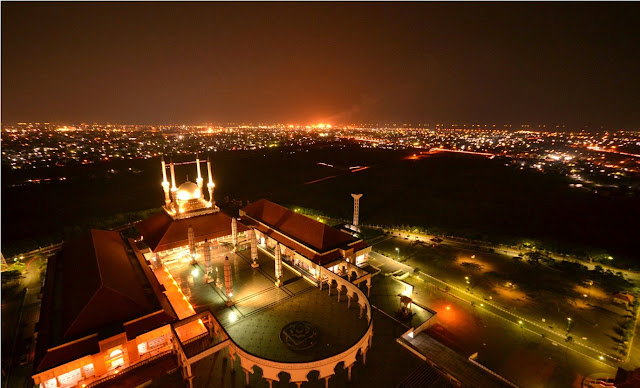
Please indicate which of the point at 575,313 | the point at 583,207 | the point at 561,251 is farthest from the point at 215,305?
the point at 583,207

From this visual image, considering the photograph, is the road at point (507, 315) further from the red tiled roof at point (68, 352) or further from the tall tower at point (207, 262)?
the red tiled roof at point (68, 352)

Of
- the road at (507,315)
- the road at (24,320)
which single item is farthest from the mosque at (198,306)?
the road at (507,315)

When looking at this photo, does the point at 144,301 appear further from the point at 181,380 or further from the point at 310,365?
the point at 310,365

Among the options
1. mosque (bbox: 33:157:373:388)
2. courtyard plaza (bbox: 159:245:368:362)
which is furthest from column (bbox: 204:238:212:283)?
courtyard plaza (bbox: 159:245:368:362)

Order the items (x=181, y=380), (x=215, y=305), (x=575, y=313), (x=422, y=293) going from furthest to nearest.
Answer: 1. (x=422, y=293)
2. (x=575, y=313)
3. (x=215, y=305)
4. (x=181, y=380)

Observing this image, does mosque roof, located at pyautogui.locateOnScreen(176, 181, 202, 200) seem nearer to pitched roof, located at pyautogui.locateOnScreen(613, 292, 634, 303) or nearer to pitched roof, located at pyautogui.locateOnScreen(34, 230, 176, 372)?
pitched roof, located at pyautogui.locateOnScreen(34, 230, 176, 372)

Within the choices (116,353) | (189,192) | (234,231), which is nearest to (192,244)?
(234,231)

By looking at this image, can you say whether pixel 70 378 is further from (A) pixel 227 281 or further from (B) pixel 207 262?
(B) pixel 207 262
